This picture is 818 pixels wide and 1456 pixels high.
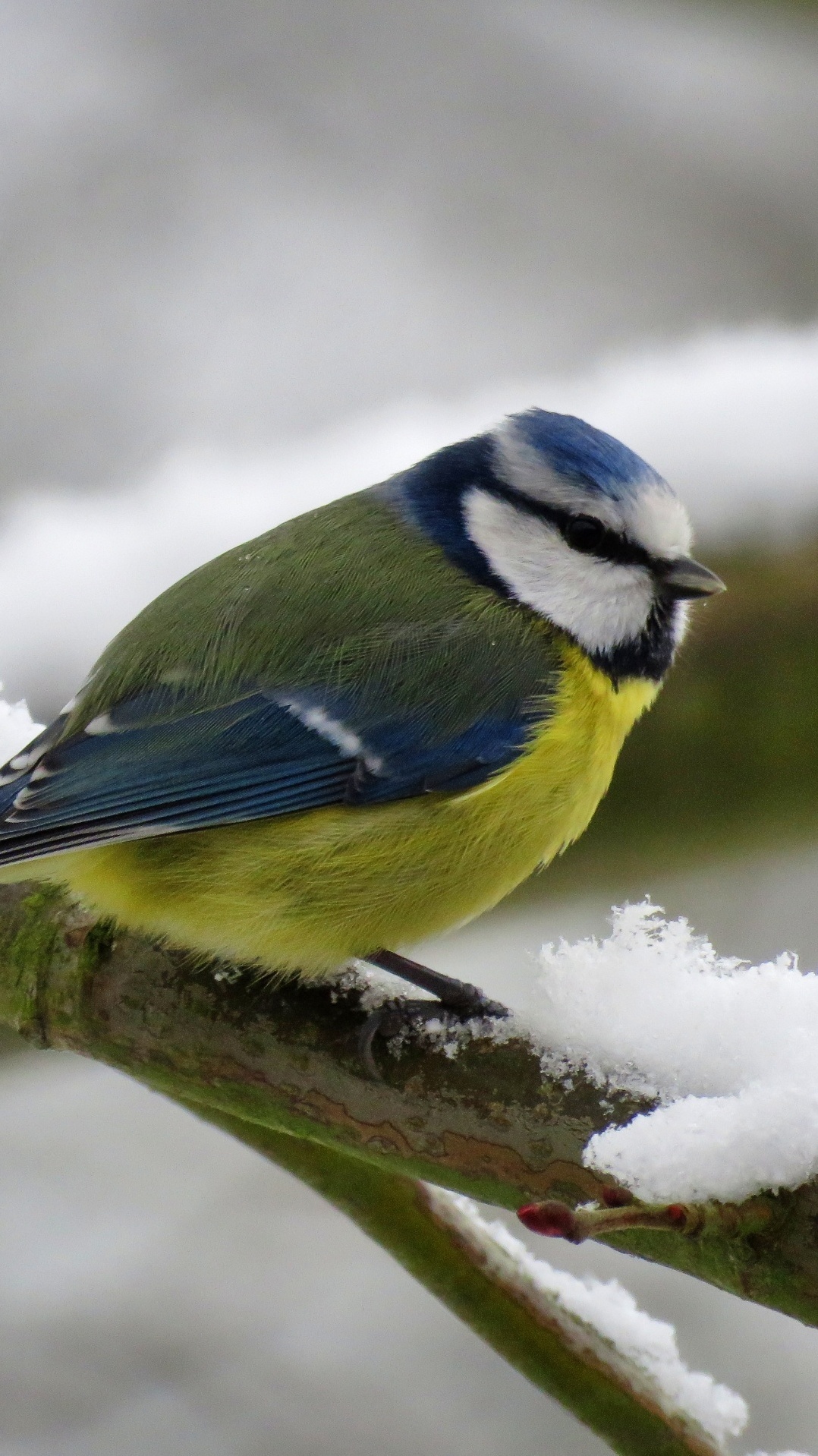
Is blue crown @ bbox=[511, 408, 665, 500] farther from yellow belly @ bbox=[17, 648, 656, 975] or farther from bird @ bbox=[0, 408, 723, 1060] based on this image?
yellow belly @ bbox=[17, 648, 656, 975]

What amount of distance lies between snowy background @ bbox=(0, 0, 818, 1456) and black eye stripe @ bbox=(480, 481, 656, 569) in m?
0.40

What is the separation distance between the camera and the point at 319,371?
3.39 metres

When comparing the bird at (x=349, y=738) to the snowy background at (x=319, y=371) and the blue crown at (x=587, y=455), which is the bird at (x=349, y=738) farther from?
the snowy background at (x=319, y=371)

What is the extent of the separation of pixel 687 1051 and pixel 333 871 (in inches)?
16.4

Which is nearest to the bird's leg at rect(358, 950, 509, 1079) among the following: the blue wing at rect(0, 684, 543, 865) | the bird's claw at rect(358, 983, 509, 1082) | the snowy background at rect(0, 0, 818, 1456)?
the bird's claw at rect(358, 983, 509, 1082)

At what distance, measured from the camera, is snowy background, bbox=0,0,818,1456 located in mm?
2104

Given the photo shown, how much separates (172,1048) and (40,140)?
278 cm

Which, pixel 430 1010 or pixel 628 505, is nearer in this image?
pixel 430 1010

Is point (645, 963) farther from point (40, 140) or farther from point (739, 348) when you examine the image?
point (40, 140)

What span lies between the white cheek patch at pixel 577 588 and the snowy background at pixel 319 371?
40cm

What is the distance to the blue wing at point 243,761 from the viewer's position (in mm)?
1352

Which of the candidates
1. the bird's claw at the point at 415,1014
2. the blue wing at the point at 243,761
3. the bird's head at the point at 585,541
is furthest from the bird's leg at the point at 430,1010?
the bird's head at the point at 585,541

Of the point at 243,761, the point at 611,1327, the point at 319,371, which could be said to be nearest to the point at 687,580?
the point at 243,761

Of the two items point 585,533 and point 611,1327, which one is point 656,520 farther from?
point 611,1327
